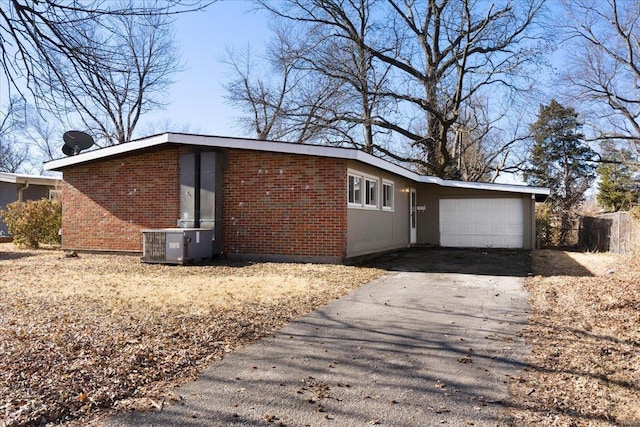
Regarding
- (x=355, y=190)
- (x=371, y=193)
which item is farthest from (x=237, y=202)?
(x=371, y=193)

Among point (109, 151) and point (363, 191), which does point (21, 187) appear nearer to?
point (109, 151)

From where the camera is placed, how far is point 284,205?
37.6ft

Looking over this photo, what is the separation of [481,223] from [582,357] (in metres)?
13.2

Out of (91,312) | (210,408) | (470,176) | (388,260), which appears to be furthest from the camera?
(470,176)

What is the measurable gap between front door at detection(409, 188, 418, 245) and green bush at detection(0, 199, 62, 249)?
483 inches

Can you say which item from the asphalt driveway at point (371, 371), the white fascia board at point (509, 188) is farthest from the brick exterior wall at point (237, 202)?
the white fascia board at point (509, 188)

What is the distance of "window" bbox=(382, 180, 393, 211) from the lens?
13781mm

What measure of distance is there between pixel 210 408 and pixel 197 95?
6077 millimetres

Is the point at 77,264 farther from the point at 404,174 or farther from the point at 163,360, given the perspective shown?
the point at 404,174

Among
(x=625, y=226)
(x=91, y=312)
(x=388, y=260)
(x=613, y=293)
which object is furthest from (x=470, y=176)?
(x=91, y=312)

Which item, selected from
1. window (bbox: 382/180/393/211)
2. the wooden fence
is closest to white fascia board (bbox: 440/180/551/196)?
the wooden fence

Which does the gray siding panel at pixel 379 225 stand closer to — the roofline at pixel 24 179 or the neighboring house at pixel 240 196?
the neighboring house at pixel 240 196

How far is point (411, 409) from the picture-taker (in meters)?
3.17

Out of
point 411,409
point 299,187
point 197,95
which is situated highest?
point 197,95
